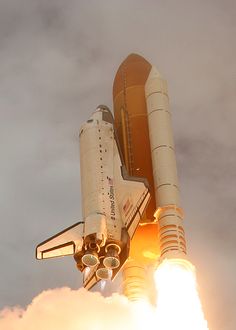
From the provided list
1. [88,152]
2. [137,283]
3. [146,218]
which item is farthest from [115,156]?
[137,283]

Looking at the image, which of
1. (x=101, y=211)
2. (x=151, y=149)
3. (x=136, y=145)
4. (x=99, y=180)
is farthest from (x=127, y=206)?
(x=136, y=145)

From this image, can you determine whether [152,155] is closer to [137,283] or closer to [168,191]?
[168,191]

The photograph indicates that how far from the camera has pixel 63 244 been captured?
62.7 feet

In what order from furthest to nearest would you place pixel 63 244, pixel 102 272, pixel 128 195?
pixel 128 195 < pixel 63 244 < pixel 102 272

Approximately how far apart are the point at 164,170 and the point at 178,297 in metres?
3.93

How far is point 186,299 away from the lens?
18344mm

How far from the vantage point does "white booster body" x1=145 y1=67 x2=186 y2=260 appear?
62.0 feet

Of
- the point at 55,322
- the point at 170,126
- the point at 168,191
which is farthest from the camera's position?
the point at 170,126

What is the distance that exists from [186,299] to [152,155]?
479cm

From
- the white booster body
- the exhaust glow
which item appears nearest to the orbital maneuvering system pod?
the white booster body

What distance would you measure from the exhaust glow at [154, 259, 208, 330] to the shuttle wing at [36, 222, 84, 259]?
2474mm

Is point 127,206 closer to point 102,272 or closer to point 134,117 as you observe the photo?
point 102,272

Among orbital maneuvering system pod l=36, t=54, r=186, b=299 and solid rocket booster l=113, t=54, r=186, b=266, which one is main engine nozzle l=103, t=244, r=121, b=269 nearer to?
orbital maneuvering system pod l=36, t=54, r=186, b=299

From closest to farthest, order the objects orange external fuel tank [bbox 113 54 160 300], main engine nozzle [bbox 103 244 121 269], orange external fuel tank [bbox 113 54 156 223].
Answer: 1. main engine nozzle [bbox 103 244 121 269]
2. orange external fuel tank [bbox 113 54 160 300]
3. orange external fuel tank [bbox 113 54 156 223]
